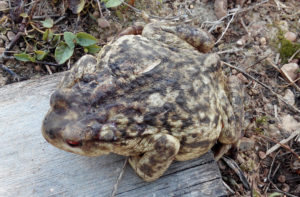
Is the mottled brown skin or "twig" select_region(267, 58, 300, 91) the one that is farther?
"twig" select_region(267, 58, 300, 91)

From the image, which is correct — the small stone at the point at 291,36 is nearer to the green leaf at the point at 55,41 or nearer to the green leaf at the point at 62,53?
the green leaf at the point at 62,53

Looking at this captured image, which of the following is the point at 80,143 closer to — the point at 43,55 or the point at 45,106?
the point at 45,106

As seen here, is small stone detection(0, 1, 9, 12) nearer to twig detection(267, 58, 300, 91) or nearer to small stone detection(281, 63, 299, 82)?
twig detection(267, 58, 300, 91)

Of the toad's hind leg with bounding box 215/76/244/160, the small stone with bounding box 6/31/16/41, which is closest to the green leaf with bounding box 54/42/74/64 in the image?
the small stone with bounding box 6/31/16/41

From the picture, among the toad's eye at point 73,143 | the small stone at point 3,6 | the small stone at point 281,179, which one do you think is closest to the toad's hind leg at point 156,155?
the toad's eye at point 73,143

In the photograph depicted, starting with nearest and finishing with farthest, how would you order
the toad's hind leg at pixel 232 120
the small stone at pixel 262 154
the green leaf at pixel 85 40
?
the toad's hind leg at pixel 232 120
the small stone at pixel 262 154
the green leaf at pixel 85 40

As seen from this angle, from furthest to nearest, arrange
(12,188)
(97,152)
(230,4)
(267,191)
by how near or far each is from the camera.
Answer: (230,4)
(267,191)
(12,188)
(97,152)

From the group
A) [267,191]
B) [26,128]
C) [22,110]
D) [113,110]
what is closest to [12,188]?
[26,128]
